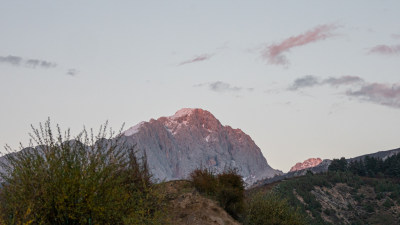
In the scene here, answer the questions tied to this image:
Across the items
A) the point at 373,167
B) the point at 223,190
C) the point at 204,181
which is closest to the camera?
the point at 223,190

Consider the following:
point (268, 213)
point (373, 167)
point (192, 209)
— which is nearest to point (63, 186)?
point (192, 209)

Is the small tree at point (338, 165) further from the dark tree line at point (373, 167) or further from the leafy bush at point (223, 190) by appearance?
the leafy bush at point (223, 190)

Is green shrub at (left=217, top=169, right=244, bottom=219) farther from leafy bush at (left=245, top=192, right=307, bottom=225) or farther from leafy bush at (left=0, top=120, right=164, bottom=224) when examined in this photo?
leafy bush at (left=0, top=120, right=164, bottom=224)

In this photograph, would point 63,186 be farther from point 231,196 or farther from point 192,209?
point 231,196

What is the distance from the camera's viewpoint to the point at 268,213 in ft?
92.7

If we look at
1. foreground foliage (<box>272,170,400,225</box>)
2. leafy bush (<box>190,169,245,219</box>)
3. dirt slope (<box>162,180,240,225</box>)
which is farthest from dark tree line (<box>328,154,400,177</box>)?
Result: dirt slope (<box>162,180,240,225</box>)

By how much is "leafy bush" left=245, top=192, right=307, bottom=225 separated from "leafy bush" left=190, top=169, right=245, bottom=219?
39.5 inches

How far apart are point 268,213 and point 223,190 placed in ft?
12.6

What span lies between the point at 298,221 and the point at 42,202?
1954 centimetres

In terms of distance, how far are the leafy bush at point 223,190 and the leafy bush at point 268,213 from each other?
1.00 m

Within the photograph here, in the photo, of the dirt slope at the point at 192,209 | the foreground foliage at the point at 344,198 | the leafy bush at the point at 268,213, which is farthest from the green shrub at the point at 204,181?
the foreground foliage at the point at 344,198

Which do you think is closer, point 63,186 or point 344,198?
point 63,186

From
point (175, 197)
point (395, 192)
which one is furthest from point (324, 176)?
point (175, 197)

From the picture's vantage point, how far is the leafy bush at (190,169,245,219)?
2641cm
